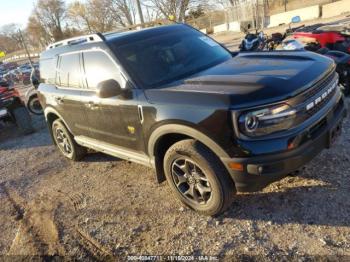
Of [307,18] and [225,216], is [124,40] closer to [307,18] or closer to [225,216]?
[225,216]

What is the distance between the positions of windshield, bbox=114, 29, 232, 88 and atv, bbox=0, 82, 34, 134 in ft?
18.9

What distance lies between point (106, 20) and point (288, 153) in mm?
56792

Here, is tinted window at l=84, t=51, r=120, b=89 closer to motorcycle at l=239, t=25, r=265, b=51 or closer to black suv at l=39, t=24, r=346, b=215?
black suv at l=39, t=24, r=346, b=215

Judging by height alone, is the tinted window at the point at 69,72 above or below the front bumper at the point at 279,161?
Answer: above

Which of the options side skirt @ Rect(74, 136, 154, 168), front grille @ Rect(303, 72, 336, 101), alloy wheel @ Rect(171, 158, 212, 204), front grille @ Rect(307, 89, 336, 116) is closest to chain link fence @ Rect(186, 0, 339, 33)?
side skirt @ Rect(74, 136, 154, 168)

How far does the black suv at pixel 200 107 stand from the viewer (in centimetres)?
293

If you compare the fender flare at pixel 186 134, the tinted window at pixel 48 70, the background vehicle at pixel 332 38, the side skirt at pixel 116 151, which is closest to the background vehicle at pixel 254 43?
the background vehicle at pixel 332 38

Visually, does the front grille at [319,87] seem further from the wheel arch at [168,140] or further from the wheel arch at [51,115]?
the wheel arch at [51,115]

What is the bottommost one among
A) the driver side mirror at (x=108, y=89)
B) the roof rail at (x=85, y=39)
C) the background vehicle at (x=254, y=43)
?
the background vehicle at (x=254, y=43)

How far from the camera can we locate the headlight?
2.89 metres

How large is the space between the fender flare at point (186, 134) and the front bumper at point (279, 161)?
98 mm

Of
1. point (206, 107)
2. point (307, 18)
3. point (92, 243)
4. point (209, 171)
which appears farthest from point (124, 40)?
point (307, 18)

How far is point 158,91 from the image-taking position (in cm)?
353

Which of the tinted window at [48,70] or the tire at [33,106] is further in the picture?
the tire at [33,106]
